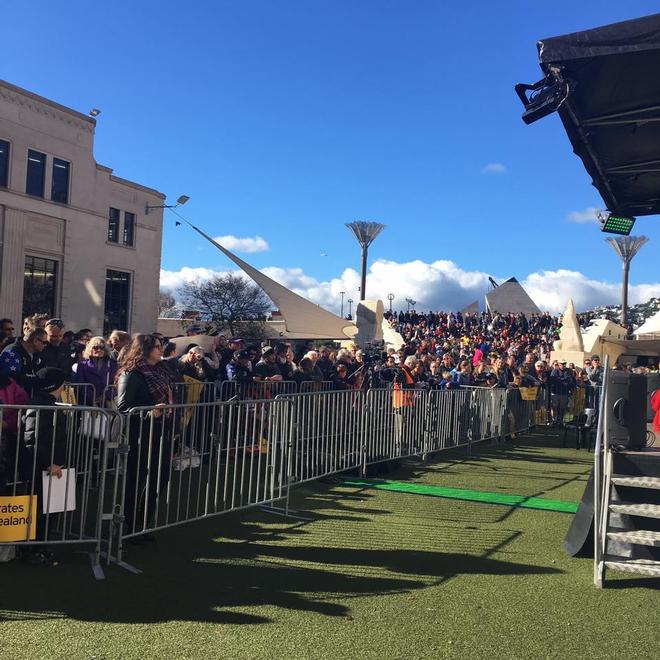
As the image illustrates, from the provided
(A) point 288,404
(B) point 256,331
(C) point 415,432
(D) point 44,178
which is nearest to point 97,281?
(D) point 44,178

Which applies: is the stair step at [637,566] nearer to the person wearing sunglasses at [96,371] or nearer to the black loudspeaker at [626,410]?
the black loudspeaker at [626,410]

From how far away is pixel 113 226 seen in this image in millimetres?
35406

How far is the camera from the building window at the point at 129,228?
119 ft

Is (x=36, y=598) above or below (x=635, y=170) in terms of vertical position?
below

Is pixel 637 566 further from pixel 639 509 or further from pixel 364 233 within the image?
pixel 364 233

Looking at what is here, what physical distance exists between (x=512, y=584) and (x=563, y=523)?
90.0 inches

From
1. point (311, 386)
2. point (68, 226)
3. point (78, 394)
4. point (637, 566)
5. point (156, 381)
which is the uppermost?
point (68, 226)

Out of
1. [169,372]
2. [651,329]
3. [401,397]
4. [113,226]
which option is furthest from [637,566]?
[651,329]

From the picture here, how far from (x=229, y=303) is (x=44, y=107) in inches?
909

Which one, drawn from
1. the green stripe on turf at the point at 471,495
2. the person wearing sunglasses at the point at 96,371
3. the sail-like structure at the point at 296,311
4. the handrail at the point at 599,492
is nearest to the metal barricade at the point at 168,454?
the person wearing sunglasses at the point at 96,371

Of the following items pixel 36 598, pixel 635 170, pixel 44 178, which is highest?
pixel 44 178

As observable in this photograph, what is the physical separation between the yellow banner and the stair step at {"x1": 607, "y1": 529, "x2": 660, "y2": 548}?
435 centimetres

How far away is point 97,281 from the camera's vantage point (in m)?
33.8

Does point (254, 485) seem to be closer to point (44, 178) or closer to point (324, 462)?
point (324, 462)
